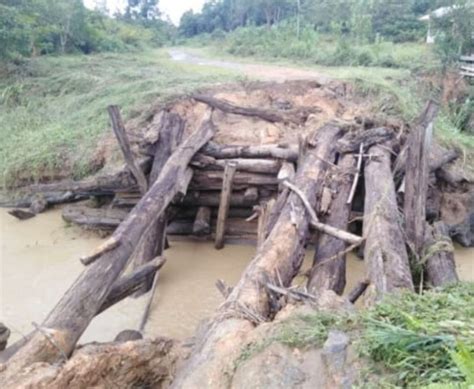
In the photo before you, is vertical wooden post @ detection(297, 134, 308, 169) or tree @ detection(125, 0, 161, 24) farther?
tree @ detection(125, 0, 161, 24)

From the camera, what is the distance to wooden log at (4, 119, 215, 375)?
325 centimetres

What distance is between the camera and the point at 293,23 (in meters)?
31.0

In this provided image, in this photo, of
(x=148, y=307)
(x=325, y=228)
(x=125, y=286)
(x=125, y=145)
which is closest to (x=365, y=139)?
(x=325, y=228)

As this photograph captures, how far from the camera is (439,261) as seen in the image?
4.68 metres

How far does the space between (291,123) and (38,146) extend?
4.66 metres

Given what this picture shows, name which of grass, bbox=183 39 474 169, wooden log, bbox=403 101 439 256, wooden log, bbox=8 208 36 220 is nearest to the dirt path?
grass, bbox=183 39 474 169

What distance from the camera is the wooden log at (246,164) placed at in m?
7.01

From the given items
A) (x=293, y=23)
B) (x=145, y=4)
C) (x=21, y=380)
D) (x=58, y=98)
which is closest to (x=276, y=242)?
(x=21, y=380)

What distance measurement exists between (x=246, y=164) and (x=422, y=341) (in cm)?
516

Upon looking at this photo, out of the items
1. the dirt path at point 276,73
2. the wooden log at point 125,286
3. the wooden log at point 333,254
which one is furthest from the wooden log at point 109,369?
the dirt path at point 276,73

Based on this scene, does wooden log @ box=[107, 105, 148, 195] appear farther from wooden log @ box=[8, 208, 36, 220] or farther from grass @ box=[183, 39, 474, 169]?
grass @ box=[183, 39, 474, 169]

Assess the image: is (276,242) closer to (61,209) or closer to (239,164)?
(239,164)

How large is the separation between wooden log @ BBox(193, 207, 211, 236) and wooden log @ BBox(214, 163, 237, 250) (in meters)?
0.20

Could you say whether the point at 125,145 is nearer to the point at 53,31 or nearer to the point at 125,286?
the point at 125,286
